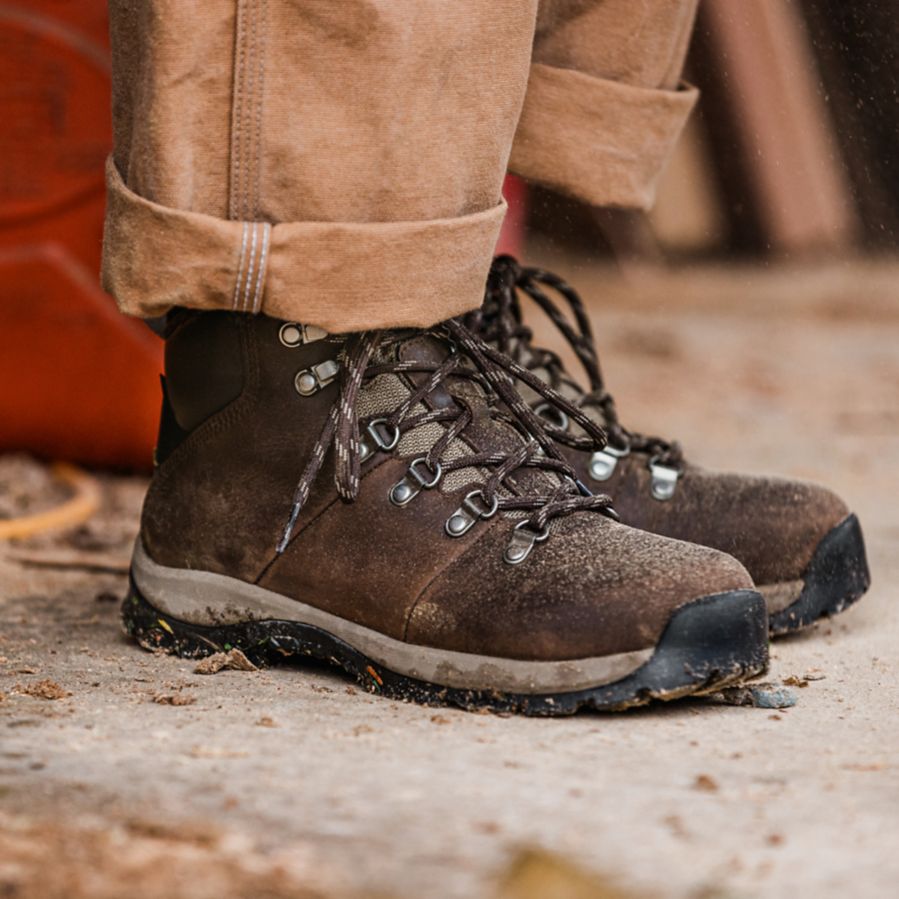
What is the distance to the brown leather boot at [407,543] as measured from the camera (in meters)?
0.94

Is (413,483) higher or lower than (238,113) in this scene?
lower

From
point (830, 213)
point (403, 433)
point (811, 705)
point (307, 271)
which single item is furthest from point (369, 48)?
point (830, 213)

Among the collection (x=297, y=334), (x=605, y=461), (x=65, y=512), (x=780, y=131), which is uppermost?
(x=780, y=131)

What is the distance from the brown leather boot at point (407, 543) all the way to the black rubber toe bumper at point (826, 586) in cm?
26

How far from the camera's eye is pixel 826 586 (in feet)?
4.04

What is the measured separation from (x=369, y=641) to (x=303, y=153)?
1.19 ft

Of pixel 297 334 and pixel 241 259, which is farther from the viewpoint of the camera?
pixel 297 334

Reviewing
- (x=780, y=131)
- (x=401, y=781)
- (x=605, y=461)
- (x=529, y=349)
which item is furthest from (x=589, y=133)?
(x=780, y=131)

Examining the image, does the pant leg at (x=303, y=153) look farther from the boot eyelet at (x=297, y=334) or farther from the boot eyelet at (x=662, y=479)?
the boot eyelet at (x=662, y=479)

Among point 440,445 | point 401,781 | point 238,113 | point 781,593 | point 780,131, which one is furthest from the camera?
point 780,131

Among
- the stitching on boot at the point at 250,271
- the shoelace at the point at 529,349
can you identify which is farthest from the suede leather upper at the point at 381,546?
the shoelace at the point at 529,349

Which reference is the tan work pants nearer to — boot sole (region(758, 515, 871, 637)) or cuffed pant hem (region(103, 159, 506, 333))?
cuffed pant hem (region(103, 159, 506, 333))

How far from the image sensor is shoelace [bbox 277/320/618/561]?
1011 millimetres

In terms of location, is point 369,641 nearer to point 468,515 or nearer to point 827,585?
point 468,515
